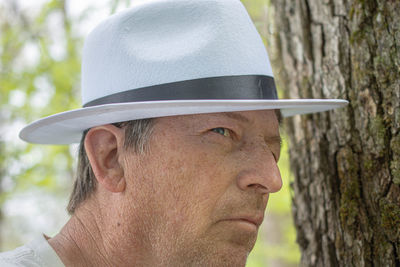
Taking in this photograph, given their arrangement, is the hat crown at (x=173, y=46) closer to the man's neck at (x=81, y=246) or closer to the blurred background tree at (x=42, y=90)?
the man's neck at (x=81, y=246)

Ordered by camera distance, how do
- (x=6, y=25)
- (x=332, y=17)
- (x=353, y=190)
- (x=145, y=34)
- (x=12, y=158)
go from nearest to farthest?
(x=145, y=34) < (x=353, y=190) < (x=332, y=17) < (x=12, y=158) < (x=6, y=25)

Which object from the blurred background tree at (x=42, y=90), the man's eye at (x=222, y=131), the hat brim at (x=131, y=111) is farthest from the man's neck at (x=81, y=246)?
the blurred background tree at (x=42, y=90)

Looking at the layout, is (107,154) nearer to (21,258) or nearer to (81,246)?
(81,246)

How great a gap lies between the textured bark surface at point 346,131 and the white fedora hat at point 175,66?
0.83ft

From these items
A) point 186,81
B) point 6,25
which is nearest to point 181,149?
point 186,81

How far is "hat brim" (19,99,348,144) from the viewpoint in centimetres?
159

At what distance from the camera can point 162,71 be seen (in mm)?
1729

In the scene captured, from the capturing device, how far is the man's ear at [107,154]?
186cm

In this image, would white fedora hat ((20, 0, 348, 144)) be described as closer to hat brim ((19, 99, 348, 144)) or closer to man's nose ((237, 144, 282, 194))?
hat brim ((19, 99, 348, 144))

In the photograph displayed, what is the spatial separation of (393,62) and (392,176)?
0.54 m

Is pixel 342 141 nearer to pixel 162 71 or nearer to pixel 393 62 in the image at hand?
pixel 393 62

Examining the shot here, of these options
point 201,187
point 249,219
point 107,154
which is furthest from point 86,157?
point 249,219

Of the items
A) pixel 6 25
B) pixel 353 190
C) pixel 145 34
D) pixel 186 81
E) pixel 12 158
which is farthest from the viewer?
pixel 6 25

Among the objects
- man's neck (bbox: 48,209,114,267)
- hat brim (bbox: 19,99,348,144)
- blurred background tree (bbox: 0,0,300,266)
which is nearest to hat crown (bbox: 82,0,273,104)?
hat brim (bbox: 19,99,348,144)
